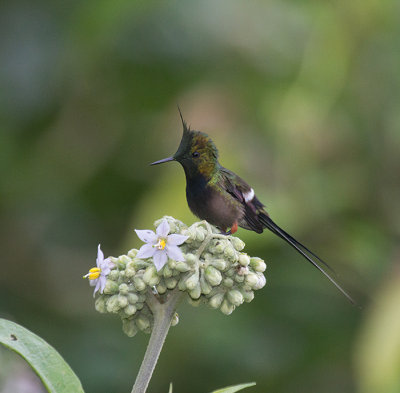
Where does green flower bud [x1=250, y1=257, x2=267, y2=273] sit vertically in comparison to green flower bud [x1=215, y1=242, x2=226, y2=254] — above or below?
above

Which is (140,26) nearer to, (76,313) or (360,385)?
(76,313)

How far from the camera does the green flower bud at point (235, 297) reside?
2.59 m

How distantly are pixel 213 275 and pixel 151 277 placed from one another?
0.24 meters

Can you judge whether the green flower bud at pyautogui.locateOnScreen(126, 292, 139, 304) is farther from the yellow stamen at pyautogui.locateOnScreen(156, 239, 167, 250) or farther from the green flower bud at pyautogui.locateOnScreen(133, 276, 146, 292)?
the yellow stamen at pyautogui.locateOnScreen(156, 239, 167, 250)

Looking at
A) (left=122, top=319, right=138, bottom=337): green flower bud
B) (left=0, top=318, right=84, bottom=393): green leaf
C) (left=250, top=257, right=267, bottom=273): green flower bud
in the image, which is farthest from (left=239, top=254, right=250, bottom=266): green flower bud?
(left=0, top=318, right=84, bottom=393): green leaf

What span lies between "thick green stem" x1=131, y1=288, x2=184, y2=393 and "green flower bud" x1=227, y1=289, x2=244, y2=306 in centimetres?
20

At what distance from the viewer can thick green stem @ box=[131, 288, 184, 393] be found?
231cm

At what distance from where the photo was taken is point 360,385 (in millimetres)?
5023

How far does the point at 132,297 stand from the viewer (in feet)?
8.27

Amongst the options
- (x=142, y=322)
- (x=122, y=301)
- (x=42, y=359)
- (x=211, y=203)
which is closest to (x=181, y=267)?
(x=122, y=301)

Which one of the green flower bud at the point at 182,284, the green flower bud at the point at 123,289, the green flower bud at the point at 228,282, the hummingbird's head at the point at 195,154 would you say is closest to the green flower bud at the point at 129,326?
the green flower bud at the point at 123,289

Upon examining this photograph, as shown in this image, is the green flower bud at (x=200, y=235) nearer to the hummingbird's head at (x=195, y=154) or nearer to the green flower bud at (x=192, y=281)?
the green flower bud at (x=192, y=281)

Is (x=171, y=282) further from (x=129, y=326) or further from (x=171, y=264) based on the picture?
(x=129, y=326)

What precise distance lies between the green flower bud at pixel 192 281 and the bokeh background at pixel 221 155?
2.74m
